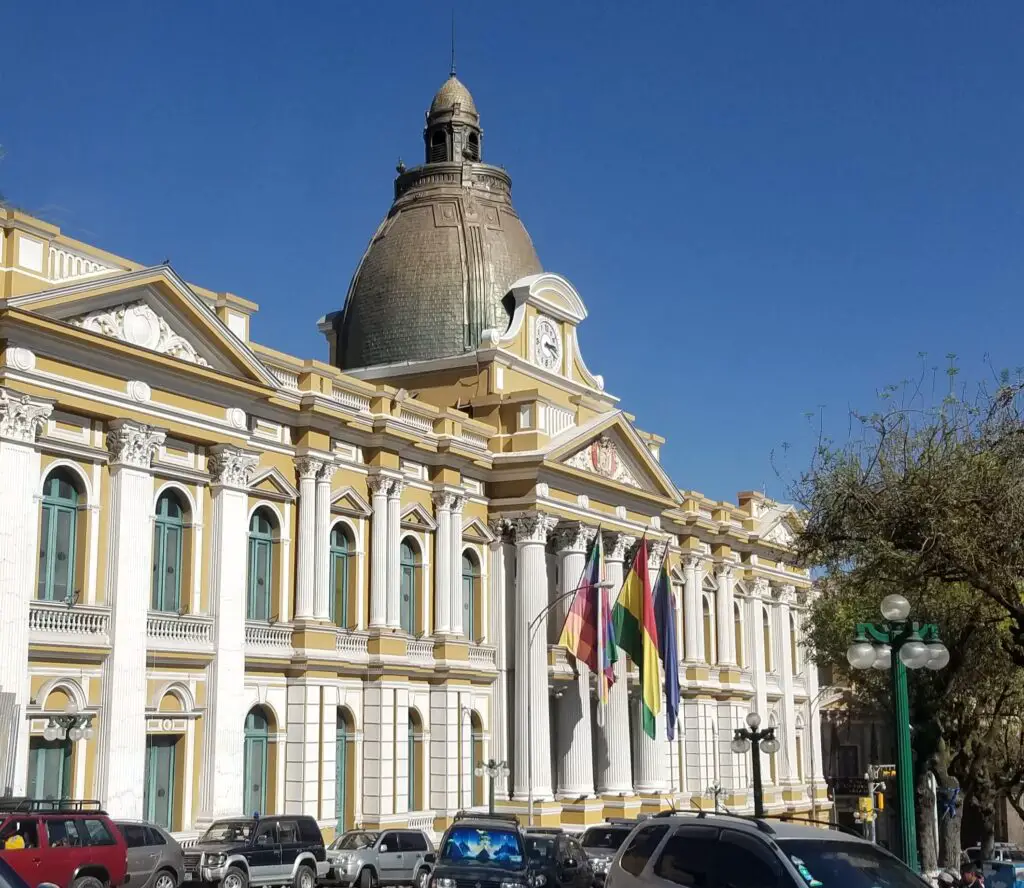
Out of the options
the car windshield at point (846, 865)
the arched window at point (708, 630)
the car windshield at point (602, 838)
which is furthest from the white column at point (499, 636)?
the car windshield at point (846, 865)

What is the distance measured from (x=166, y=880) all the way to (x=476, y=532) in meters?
20.5

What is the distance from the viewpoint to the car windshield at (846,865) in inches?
493

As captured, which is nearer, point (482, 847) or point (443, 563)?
point (482, 847)

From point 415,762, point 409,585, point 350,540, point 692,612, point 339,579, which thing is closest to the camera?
point 339,579

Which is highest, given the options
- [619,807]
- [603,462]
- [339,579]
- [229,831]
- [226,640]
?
[603,462]

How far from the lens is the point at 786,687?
64.8m

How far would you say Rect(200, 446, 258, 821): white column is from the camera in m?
32.9

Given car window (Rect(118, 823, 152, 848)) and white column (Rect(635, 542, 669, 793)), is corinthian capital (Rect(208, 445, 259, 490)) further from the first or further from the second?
white column (Rect(635, 542, 669, 793))

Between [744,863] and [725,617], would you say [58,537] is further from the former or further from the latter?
[725,617]

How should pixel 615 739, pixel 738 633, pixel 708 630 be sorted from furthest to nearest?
1. pixel 738 633
2. pixel 708 630
3. pixel 615 739

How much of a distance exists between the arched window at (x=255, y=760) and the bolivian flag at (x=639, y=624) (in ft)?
42.3

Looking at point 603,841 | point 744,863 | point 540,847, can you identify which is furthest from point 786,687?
point 744,863

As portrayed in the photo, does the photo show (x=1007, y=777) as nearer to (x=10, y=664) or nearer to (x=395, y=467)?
(x=395, y=467)

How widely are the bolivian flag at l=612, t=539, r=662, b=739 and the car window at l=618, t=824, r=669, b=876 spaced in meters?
30.0
